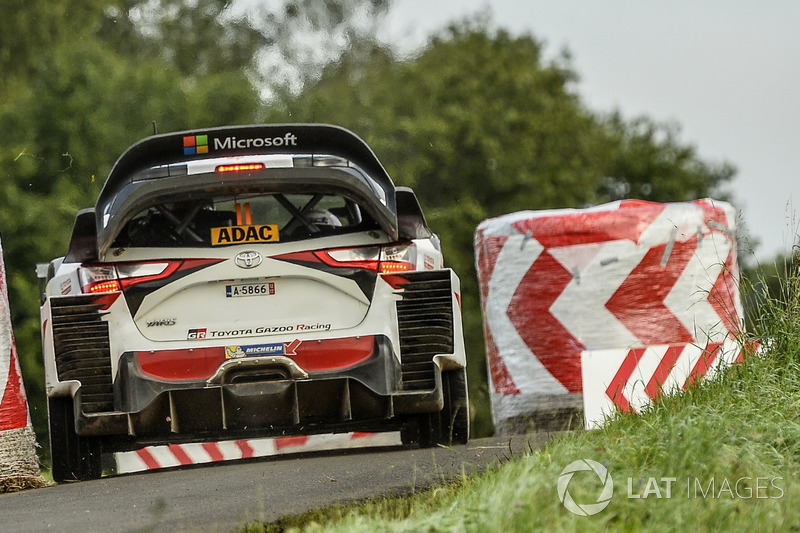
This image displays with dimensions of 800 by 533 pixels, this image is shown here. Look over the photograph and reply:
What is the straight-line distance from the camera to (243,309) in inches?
309

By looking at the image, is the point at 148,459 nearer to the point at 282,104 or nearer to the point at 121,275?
the point at 121,275

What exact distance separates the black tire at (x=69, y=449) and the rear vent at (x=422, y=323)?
1796 millimetres

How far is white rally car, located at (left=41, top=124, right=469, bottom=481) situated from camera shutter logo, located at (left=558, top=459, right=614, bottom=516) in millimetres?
2309

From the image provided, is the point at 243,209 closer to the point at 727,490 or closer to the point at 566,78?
the point at 727,490

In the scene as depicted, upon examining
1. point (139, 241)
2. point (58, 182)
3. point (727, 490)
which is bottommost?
point (727, 490)

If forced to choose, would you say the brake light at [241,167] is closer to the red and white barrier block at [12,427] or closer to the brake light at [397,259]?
the brake light at [397,259]

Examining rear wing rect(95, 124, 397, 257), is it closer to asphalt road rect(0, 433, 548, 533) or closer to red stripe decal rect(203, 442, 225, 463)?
asphalt road rect(0, 433, 548, 533)

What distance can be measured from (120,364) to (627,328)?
3.46 m

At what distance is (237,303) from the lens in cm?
786

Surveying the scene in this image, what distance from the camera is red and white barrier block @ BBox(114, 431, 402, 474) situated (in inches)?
329

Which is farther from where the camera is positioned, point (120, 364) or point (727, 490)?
point (120, 364)

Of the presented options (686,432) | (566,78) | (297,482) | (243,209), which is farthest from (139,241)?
(566,78)

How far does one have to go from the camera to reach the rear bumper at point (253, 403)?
7.70 m

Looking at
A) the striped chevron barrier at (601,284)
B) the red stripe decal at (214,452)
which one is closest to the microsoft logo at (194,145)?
the red stripe decal at (214,452)
